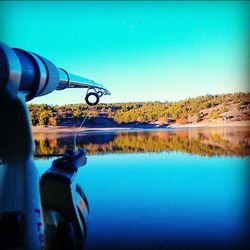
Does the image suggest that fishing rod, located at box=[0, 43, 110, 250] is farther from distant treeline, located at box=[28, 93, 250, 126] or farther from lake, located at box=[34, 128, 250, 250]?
distant treeline, located at box=[28, 93, 250, 126]

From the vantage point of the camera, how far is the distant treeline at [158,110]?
5.31m

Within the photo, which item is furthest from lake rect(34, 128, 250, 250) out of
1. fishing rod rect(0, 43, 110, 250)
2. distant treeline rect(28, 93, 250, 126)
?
distant treeline rect(28, 93, 250, 126)

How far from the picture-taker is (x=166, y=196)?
111 inches

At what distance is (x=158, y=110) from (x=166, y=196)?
6244 millimetres

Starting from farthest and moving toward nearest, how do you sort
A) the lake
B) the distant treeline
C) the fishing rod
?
1. the distant treeline
2. the lake
3. the fishing rod

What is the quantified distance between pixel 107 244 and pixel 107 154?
313 centimetres

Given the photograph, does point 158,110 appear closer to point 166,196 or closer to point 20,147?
point 166,196

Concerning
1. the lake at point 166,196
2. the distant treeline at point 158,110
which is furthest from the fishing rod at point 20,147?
the distant treeline at point 158,110

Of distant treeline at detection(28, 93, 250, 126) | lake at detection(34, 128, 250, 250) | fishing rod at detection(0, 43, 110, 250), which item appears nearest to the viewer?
fishing rod at detection(0, 43, 110, 250)

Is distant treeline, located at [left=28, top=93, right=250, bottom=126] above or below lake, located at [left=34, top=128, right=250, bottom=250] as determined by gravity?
above

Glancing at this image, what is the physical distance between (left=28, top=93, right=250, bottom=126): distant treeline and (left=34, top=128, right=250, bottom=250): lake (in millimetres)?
558

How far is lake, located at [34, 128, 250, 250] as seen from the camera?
169cm

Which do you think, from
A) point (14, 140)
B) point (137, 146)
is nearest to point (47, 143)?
point (137, 146)

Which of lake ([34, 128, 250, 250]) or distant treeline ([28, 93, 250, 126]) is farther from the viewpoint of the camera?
distant treeline ([28, 93, 250, 126])
